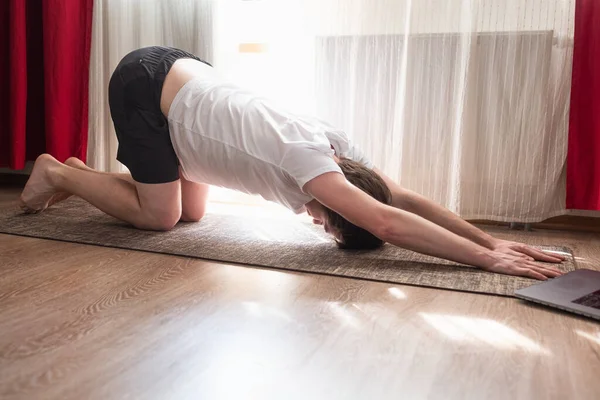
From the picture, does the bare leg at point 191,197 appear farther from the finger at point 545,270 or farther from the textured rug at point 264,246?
the finger at point 545,270

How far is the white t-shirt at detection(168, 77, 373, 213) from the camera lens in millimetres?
1781

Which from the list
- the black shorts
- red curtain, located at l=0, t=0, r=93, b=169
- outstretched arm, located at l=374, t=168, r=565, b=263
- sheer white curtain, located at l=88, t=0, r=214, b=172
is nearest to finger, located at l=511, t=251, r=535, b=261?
outstretched arm, located at l=374, t=168, r=565, b=263

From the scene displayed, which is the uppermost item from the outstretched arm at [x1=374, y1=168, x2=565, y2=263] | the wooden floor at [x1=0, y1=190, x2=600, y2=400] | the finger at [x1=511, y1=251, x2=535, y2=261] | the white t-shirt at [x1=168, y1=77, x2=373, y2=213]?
the white t-shirt at [x1=168, y1=77, x2=373, y2=213]

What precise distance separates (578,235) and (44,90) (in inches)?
111

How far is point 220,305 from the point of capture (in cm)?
143

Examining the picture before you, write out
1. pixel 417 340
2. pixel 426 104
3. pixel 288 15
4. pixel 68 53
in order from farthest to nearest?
pixel 68 53
pixel 288 15
pixel 426 104
pixel 417 340

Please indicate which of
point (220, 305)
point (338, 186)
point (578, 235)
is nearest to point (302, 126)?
point (338, 186)

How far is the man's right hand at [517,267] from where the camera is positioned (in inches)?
65.1

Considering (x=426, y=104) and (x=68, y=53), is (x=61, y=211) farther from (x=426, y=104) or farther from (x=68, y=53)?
(x=426, y=104)

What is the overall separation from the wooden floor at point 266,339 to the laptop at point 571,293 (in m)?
0.03

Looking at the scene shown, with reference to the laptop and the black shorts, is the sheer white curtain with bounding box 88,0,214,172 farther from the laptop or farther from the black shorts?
the laptop

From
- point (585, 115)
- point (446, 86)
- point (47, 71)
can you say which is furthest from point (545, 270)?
point (47, 71)

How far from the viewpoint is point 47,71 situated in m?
3.29

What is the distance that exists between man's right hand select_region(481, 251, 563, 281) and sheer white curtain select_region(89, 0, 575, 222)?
0.94m
